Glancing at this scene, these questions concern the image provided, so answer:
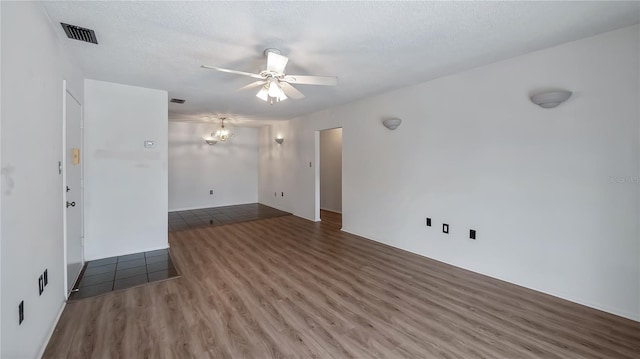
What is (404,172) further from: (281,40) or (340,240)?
(281,40)

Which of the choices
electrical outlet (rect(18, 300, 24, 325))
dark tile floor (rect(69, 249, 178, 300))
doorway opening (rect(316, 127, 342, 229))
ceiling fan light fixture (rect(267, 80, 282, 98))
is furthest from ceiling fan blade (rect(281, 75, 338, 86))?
doorway opening (rect(316, 127, 342, 229))

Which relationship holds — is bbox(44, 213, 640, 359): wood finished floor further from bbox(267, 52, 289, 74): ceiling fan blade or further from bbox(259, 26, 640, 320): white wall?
bbox(267, 52, 289, 74): ceiling fan blade

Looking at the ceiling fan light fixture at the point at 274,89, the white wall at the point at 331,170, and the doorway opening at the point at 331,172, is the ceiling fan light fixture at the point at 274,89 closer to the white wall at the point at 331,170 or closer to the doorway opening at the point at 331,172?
the doorway opening at the point at 331,172

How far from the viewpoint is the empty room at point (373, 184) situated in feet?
6.40

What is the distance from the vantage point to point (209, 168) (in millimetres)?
7809

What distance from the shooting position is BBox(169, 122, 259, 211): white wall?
7.34 meters

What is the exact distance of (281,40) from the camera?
95.1 inches

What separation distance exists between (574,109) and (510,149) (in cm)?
62

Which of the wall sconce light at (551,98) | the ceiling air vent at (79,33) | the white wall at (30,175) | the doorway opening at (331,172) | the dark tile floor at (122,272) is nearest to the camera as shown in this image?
the white wall at (30,175)

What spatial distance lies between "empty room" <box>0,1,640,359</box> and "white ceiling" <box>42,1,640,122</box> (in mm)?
22

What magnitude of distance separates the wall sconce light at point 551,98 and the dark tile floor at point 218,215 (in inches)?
208

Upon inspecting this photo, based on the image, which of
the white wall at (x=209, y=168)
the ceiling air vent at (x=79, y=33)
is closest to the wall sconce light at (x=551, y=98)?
the ceiling air vent at (x=79, y=33)

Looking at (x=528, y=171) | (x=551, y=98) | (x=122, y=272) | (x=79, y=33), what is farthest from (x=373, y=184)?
(x=79, y=33)

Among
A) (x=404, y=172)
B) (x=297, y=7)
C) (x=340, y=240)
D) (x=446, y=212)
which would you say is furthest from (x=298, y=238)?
(x=297, y=7)
